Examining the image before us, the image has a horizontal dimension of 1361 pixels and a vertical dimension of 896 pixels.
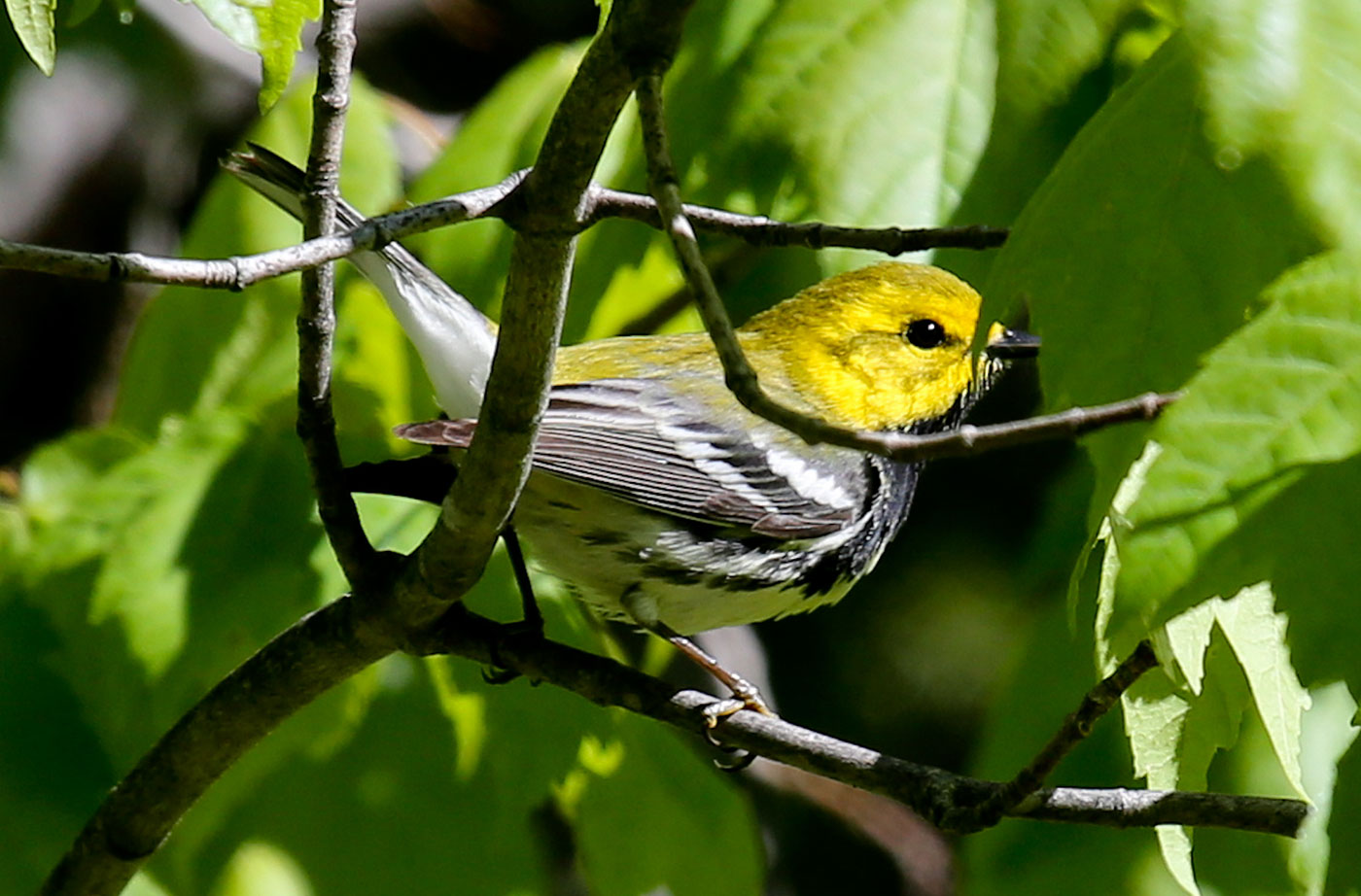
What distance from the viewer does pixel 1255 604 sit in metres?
1.36

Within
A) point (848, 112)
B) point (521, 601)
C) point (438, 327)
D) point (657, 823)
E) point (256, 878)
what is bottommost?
point (256, 878)

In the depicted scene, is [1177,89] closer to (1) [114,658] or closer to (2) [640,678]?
(2) [640,678]

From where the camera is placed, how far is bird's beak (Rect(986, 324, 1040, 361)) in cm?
271

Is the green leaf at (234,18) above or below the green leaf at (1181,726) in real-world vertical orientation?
above

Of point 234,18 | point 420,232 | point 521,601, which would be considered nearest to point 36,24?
point 234,18

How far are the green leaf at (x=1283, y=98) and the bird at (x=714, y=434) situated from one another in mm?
880

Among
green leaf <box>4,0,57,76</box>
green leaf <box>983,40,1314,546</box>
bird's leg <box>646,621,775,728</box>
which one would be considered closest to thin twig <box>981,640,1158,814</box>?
green leaf <box>983,40,1314,546</box>

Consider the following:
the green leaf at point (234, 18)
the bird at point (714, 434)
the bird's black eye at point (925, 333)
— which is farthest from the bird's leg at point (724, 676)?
the green leaf at point (234, 18)

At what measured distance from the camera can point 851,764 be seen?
1.47 metres

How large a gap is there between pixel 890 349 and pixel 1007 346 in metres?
0.20

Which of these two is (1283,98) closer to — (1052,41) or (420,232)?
(1052,41)

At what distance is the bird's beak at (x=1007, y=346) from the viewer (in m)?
2.71

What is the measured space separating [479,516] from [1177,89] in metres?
0.76

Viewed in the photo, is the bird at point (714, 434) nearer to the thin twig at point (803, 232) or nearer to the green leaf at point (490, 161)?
the green leaf at point (490, 161)
